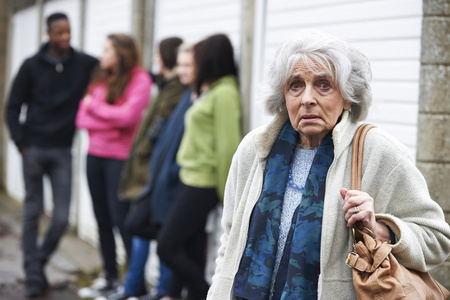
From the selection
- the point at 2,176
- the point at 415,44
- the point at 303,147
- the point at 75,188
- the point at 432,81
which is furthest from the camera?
the point at 2,176

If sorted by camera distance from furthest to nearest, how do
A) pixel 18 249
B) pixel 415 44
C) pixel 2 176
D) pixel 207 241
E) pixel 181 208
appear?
1. pixel 2 176
2. pixel 18 249
3. pixel 207 241
4. pixel 181 208
5. pixel 415 44

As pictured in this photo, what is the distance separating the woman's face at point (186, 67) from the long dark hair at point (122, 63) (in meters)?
0.79

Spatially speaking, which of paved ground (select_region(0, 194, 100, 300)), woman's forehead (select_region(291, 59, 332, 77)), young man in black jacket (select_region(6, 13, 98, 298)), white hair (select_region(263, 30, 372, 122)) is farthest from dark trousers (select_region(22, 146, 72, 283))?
woman's forehead (select_region(291, 59, 332, 77))

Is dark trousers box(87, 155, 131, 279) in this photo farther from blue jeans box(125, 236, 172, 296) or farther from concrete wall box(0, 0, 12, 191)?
concrete wall box(0, 0, 12, 191)

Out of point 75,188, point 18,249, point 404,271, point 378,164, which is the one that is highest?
point 378,164

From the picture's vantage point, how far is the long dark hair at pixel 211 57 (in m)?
5.13

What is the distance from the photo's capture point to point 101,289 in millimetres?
6320

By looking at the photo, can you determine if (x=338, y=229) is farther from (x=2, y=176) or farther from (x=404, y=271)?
(x=2, y=176)

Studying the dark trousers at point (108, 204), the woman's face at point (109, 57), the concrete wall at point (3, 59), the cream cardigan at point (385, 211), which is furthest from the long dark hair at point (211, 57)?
the concrete wall at point (3, 59)

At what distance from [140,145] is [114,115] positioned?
40 cm

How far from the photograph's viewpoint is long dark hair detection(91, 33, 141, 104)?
6.04 m

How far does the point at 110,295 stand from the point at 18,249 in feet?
8.89

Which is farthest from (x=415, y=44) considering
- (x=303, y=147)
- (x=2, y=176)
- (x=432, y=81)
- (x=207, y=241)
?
(x=2, y=176)

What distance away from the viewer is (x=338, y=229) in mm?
2467
